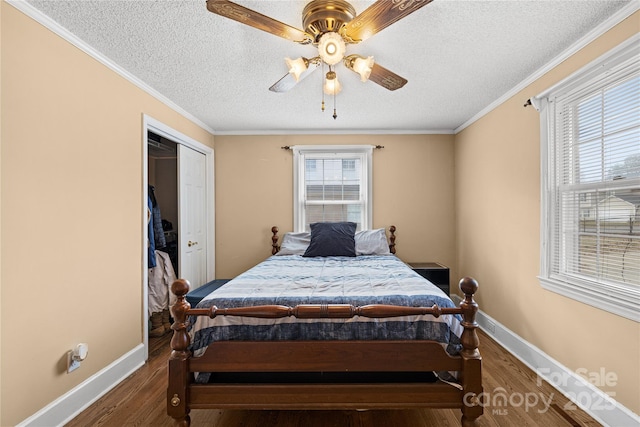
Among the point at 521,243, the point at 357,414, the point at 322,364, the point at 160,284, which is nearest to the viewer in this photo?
the point at 322,364

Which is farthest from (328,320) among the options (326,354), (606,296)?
(606,296)

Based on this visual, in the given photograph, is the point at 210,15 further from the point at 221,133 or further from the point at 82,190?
the point at 221,133

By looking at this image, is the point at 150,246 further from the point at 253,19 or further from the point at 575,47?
the point at 575,47

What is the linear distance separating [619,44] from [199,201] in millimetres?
3975

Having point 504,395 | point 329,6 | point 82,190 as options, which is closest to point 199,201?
point 82,190

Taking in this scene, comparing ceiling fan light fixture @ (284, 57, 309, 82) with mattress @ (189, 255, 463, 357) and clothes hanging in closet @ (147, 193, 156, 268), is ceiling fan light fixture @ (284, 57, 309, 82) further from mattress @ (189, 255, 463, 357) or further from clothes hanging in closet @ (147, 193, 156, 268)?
clothes hanging in closet @ (147, 193, 156, 268)

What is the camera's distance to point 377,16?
1.44 meters

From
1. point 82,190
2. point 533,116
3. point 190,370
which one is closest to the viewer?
point 190,370

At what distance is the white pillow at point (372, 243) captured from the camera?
3.63 m

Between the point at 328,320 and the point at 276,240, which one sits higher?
the point at 276,240

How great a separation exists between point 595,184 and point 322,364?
2066mm

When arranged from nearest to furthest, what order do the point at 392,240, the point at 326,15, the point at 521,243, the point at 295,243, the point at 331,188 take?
the point at 326,15 → the point at 521,243 → the point at 295,243 → the point at 392,240 → the point at 331,188

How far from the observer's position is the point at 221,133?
4215 mm

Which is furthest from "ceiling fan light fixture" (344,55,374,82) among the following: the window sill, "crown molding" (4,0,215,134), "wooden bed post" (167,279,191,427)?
the window sill
